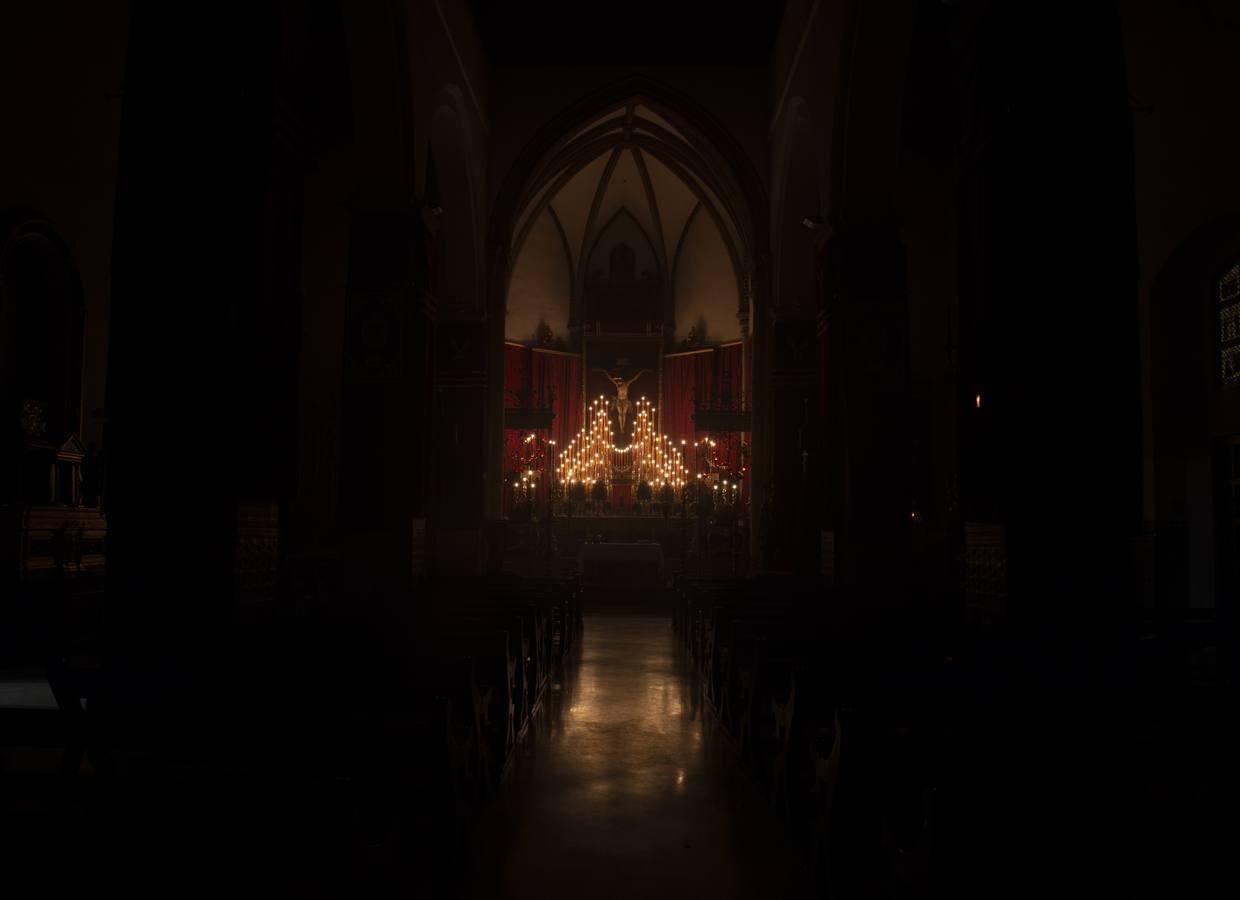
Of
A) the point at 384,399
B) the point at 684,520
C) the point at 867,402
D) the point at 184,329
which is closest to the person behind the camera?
the point at 184,329

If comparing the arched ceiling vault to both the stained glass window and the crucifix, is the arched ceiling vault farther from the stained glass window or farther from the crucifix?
the stained glass window

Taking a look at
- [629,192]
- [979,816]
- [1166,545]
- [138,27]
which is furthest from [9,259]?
[629,192]

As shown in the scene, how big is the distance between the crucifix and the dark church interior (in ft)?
21.2

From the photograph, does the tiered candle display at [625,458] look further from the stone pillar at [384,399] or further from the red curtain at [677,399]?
the stone pillar at [384,399]

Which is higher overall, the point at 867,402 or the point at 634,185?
the point at 634,185

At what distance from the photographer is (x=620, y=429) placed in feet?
70.6

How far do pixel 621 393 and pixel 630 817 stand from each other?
59.0 feet

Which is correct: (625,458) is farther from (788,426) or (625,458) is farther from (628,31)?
(628,31)

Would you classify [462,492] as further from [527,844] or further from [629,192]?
[527,844]

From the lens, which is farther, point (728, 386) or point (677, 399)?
point (677, 399)

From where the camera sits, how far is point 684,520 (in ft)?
51.4

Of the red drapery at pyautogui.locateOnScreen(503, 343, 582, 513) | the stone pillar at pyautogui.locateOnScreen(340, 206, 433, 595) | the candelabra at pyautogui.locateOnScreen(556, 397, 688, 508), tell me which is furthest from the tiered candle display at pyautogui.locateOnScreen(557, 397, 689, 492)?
the stone pillar at pyautogui.locateOnScreen(340, 206, 433, 595)

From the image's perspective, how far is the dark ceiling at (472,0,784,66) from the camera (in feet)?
43.7

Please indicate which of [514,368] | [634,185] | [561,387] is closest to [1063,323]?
[634,185]
